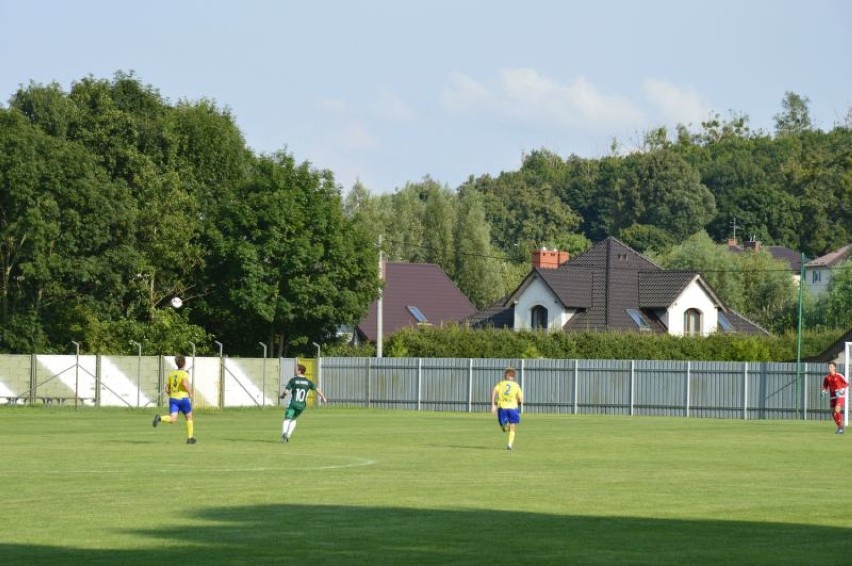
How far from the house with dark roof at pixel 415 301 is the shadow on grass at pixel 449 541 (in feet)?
244

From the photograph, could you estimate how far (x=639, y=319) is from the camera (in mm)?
85000

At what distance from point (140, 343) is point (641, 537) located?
161 feet

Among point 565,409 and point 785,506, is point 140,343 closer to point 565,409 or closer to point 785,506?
point 565,409

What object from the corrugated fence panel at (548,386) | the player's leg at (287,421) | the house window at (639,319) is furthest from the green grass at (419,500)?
the house window at (639,319)

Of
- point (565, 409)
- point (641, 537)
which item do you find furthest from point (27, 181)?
point (641, 537)

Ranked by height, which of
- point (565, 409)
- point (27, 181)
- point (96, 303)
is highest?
point (27, 181)

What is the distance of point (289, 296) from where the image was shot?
6619 centimetres

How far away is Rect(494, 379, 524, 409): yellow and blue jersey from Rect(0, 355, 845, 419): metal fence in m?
24.9

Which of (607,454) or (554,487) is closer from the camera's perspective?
(554,487)

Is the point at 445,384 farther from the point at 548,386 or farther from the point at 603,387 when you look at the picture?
the point at 603,387

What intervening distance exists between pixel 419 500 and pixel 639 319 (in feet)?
221

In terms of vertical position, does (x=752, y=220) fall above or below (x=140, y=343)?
above

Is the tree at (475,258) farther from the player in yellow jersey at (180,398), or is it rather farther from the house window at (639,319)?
the player in yellow jersey at (180,398)

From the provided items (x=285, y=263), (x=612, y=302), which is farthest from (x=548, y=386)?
(x=612, y=302)
